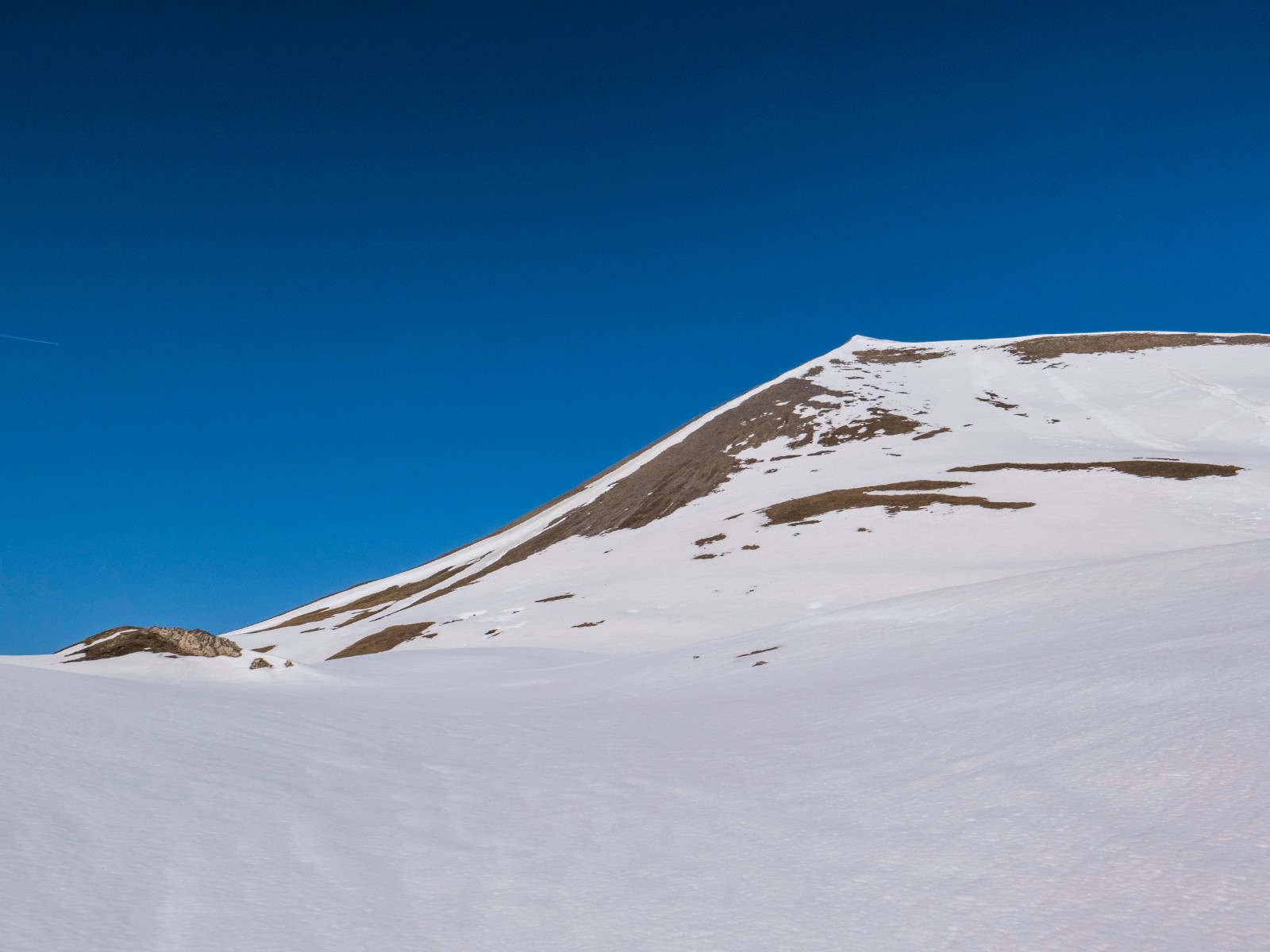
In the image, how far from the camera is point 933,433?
218 feet

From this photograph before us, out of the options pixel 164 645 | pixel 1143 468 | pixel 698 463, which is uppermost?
pixel 698 463

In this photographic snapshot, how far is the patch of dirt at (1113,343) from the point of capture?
314 feet

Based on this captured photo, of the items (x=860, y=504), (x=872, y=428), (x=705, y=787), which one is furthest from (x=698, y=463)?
(x=705, y=787)

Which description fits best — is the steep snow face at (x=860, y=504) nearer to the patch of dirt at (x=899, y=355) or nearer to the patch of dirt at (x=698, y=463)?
the patch of dirt at (x=698, y=463)

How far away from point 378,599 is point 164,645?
60.0 m

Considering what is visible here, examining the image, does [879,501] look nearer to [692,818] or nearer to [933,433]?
[933,433]

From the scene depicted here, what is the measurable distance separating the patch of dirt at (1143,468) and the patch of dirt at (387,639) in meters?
36.8

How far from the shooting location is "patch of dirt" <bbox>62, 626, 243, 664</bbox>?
1853cm

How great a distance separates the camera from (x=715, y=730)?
1037 centimetres

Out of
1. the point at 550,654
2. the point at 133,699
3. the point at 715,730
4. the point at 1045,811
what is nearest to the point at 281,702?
the point at 133,699

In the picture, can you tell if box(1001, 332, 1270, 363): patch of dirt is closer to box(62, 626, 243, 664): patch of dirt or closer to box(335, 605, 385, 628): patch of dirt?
box(335, 605, 385, 628): patch of dirt

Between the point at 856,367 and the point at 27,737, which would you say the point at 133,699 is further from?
the point at 856,367

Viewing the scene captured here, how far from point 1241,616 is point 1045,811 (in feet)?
21.7

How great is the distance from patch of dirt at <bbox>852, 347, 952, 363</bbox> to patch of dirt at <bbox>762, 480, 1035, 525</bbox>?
2457 inches
